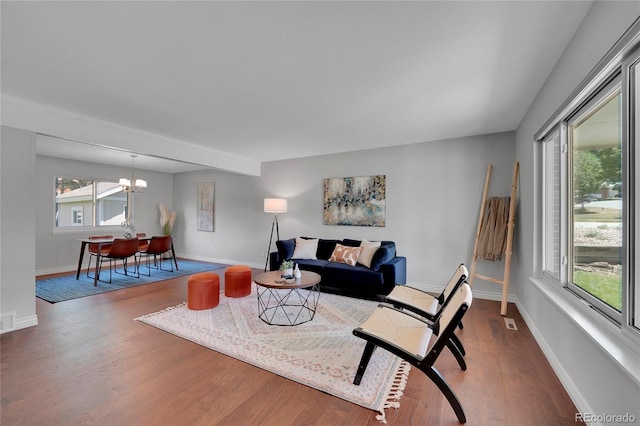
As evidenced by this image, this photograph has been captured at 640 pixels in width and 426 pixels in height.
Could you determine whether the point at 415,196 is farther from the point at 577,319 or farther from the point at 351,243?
the point at 577,319

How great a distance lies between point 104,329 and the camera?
299 cm

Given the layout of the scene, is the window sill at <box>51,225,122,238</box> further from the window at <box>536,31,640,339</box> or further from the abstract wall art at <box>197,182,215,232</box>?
the window at <box>536,31,640,339</box>

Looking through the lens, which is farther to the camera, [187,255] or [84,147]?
[187,255]

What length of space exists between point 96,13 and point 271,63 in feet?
3.69

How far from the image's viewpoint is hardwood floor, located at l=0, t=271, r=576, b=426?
172 cm

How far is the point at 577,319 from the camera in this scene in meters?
1.78

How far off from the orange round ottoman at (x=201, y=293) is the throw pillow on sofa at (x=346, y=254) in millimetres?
1939

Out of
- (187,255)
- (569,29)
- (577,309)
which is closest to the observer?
(569,29)

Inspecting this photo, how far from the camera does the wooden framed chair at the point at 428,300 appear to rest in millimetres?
2361

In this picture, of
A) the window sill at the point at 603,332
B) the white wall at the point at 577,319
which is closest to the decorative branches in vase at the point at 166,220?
the white wall at the point at 577,319

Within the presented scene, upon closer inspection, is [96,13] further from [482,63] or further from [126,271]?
[126,271]

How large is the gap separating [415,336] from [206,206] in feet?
21.5

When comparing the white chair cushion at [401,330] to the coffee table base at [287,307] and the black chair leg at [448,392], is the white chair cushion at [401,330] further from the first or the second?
the coffee table base at [287,307]

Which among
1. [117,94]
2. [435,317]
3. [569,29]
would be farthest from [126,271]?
[569,29]
